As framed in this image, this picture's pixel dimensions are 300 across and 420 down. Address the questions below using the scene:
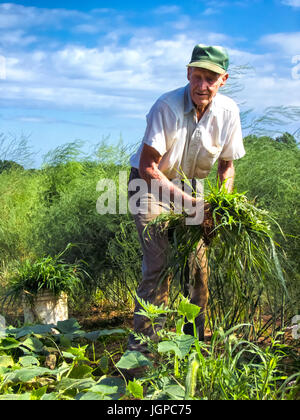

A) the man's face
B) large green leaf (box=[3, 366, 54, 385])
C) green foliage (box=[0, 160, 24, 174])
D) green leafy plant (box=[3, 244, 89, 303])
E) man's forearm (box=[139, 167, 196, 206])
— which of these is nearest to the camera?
large green leaf (box=[3, 366, 54, 385])

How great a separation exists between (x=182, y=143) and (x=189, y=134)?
0.09m

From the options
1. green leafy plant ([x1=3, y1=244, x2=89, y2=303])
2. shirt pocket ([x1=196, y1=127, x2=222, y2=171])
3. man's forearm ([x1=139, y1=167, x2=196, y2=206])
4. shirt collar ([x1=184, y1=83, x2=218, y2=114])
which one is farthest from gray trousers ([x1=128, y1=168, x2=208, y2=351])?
green leafy plant ([x1=3, y1=244, x2=89, y2=303])

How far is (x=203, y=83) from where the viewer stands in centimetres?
342

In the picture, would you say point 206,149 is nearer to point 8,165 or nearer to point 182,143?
point 182,143

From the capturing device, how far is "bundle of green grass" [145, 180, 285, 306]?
9.64 ft

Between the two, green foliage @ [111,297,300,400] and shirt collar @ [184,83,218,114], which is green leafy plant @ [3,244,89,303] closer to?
shirt collar @ [184,83,218,114]

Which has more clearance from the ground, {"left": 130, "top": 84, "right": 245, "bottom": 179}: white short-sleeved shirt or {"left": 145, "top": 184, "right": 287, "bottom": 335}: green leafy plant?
{"left": 130, "top": 84, "right": 245, "bottom": 179}: white short-sleeved shirt

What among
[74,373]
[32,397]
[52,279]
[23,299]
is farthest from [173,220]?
[23,299]

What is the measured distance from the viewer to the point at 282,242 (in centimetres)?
379

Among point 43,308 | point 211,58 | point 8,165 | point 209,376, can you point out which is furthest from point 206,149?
point 8,165

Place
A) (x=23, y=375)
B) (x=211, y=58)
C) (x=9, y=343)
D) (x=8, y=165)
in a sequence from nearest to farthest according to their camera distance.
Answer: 1. (x=23, y=375)
2. (x=211, y=58)
3. (x=9, y=343)
4. (x=8, y=165)

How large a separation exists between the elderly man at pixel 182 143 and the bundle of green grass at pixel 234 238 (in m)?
0.20

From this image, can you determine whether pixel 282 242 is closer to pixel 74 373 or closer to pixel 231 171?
pixel 231 171

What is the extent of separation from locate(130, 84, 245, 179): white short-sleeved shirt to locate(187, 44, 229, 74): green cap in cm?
26
